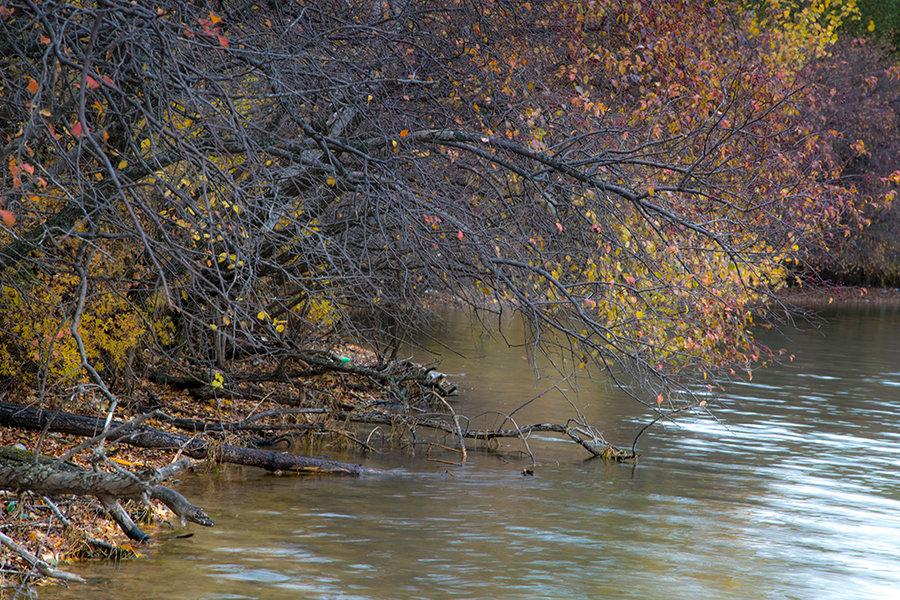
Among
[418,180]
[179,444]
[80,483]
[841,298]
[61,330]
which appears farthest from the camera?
[841,298]

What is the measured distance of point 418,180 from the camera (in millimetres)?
12789

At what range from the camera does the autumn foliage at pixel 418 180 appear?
10.1 m

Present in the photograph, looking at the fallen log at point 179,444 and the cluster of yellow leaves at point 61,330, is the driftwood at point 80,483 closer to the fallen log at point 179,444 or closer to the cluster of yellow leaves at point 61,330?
the cluster of yellow leaves at point 61,330

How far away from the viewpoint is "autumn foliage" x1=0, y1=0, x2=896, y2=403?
10117 millimetres

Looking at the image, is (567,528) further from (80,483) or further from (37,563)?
(37,563)

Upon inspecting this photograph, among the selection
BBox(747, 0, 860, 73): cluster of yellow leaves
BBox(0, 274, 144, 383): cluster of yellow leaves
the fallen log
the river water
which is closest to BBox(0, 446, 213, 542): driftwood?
the river water

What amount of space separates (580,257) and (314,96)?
384 cm

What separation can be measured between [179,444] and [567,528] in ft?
13.6

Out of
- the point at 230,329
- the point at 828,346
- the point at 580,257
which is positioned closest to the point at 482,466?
A: the point at 580,257

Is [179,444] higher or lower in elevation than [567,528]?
higher

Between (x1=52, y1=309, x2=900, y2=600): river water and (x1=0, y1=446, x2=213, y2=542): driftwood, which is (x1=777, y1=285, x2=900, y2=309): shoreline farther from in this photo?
(x1=0, y1=446, x2=213, y2=542): driftwood

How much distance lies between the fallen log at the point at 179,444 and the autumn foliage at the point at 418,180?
0.67 m

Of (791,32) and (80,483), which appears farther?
(791,32)

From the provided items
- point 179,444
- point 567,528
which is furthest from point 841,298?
point 179,444
